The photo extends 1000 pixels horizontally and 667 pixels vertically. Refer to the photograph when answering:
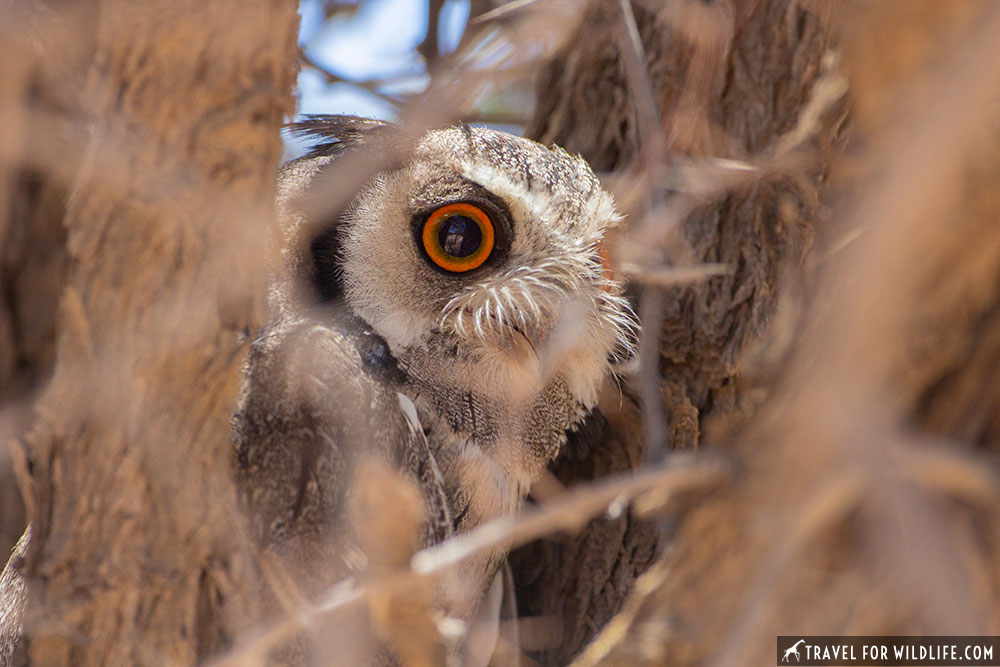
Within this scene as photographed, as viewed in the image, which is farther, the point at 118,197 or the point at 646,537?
the point at 646,537

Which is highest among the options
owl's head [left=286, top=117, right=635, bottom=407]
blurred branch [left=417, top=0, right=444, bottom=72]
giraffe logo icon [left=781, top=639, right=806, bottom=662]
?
blurred branch [left=417, top=0, right=444, bottom=72]

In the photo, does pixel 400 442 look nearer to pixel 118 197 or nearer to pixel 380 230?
pixel 380 230

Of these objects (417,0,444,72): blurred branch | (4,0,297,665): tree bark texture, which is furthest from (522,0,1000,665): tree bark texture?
(417,0,444,72): blurred branch

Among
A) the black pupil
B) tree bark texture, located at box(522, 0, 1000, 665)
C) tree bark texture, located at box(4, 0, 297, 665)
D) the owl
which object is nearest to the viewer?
tree bark texture, located at box(522, 0, 1000, 665)

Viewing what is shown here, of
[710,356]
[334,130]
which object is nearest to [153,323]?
[334,130]

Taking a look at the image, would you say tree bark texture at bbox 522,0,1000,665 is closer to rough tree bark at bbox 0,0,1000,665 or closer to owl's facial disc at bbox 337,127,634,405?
rough tree bark at bbox 0,0,1000,665

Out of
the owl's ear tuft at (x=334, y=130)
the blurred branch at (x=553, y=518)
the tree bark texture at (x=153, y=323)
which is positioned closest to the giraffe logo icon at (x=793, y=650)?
the blurred branch at (x=553, y=518)

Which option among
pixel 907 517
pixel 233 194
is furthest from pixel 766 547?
pixel 233 194
